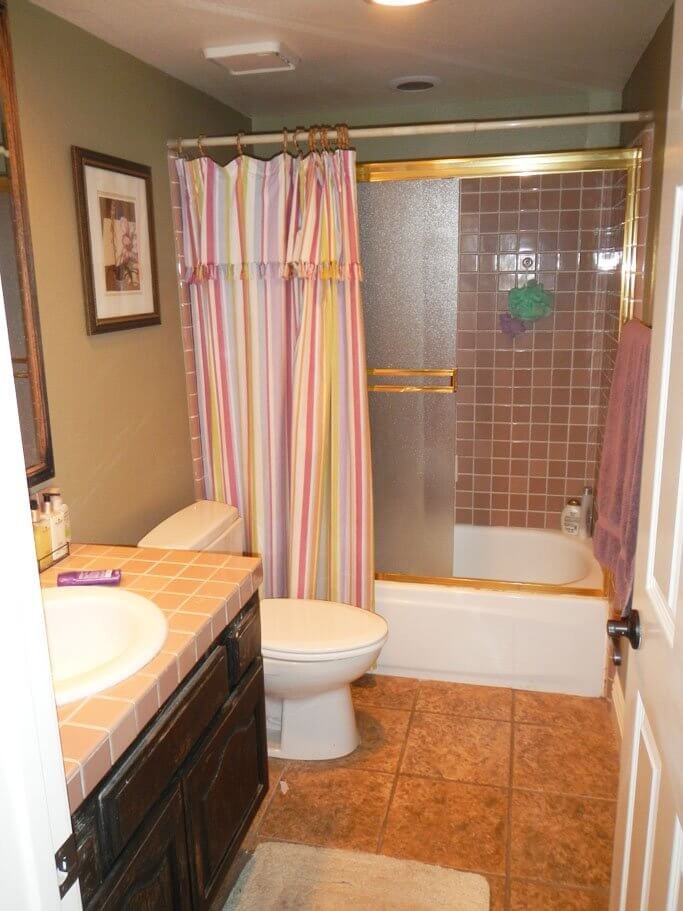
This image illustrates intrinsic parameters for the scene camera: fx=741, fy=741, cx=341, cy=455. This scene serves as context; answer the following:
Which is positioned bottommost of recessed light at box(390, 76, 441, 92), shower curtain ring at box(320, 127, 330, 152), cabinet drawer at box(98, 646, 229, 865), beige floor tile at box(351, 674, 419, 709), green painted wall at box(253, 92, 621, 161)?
beige floor tile at box(351, 674, 419, 709)

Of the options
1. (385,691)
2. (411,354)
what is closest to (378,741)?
(385,691)

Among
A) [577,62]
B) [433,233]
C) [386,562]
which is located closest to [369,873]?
[386,562]

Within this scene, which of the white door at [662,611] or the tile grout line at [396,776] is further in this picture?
the tile grout line at [396,776]

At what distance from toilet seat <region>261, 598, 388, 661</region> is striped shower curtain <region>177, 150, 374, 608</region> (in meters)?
0.28

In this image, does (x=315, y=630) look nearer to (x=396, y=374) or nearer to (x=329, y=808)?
(x=329, y=808)

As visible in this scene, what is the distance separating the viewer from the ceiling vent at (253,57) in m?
2.19

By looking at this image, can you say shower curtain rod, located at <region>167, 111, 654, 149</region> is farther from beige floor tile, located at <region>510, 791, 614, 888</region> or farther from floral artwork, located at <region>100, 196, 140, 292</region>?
beige floor tile, located at <region>510, 791, 614, 888</region>

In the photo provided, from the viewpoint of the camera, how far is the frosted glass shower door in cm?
279

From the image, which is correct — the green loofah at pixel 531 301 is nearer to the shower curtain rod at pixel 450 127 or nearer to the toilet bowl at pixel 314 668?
the shower curtain rod at pixel 450 127

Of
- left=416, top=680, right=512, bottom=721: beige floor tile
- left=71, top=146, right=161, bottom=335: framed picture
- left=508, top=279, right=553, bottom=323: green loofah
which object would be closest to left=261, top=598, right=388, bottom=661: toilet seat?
left=416, top=680, right=512, bottom=721: beige floor tile

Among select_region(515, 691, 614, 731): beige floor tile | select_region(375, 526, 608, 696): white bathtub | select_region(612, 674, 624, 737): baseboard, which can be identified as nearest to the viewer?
select_region(612, 674, 624, 737): baseboard

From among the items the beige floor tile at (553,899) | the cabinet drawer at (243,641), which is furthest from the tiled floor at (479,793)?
the cabinet drawer at (243,641)

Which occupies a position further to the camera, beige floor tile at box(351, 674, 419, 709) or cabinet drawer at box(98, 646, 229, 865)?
beige floor tile at box(351, 674, 419, 709)

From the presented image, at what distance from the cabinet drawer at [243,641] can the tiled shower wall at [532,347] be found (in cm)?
201
